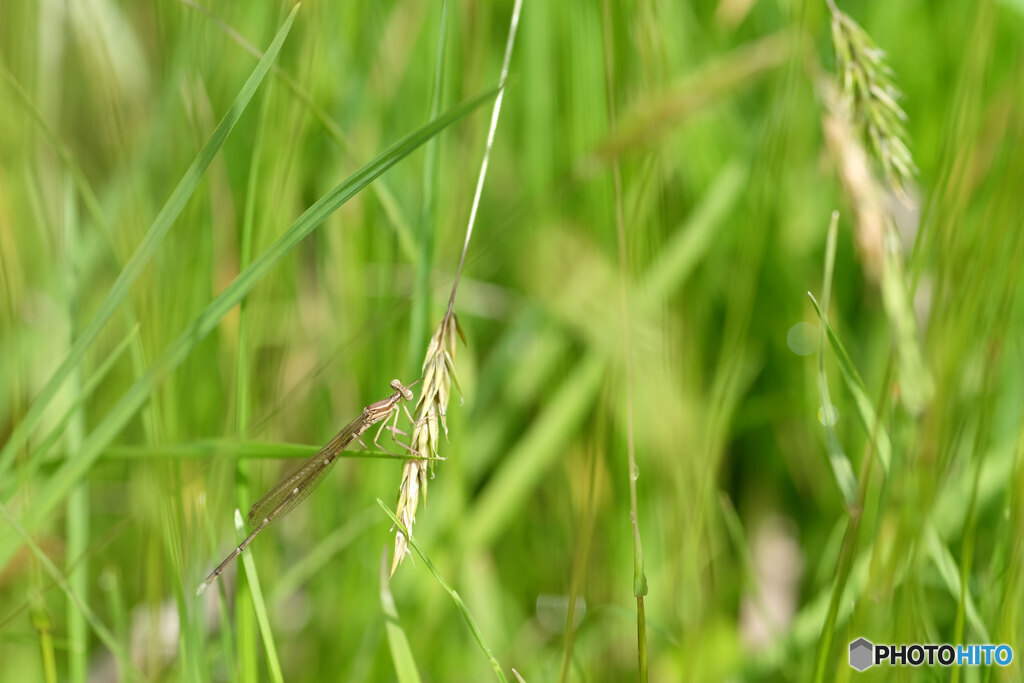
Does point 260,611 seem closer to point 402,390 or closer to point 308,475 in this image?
point 308,475

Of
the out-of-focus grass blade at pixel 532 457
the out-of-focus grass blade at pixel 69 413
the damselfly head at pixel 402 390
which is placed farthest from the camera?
the out-of-focus grass blade at pixel 532 457

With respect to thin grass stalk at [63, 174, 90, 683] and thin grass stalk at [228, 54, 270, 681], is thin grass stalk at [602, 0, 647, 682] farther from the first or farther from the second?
thin grass stalk at [63, 174, 90, 683]

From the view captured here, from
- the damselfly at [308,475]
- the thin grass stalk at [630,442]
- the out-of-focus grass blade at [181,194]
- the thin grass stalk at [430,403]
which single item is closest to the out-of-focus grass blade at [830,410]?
the thin grass stalk at [630,442]

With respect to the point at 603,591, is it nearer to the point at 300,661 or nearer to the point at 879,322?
the point at 300,661

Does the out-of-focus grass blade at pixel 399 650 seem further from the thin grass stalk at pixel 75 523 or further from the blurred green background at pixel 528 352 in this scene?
the thin grass stalk at pixel 75 523

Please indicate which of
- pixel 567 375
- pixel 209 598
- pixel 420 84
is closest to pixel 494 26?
pixel 420 84

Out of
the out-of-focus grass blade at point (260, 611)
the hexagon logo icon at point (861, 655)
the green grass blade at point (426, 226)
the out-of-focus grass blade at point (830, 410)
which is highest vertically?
the green grass blade at point (426, 226)
